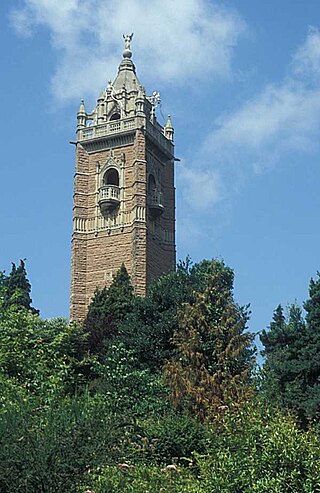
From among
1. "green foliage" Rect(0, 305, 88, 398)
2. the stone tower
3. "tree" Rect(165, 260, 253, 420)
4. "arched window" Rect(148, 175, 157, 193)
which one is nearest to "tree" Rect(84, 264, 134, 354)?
"green foliage" Rect(0, 305, 88, 398)

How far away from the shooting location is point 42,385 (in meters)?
23.5

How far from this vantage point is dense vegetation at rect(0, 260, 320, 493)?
42.1 ft

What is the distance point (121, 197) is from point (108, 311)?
40.7 feet

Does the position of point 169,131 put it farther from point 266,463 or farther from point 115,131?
point 266,463

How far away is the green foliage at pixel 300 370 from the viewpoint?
2342cm

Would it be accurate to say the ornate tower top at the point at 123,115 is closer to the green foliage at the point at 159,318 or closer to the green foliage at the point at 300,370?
the green foliage at the point at 159,318

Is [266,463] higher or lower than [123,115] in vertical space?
lower

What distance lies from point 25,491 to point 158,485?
3.28m

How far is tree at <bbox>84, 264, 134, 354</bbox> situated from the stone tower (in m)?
5.37

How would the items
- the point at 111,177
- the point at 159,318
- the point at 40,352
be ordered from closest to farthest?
1. the point at 40,352
2. the point at 159,318
3. the point at 111,177

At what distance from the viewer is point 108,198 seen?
49.3 metres

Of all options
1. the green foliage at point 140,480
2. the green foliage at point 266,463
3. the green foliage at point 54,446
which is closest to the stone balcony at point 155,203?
the green foliage at point 140,480

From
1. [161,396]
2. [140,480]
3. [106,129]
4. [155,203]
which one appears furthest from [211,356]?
[106,129]

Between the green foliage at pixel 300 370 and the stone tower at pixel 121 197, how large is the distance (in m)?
21.5
